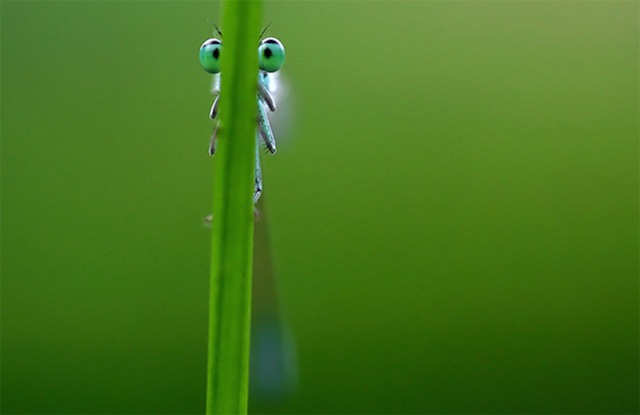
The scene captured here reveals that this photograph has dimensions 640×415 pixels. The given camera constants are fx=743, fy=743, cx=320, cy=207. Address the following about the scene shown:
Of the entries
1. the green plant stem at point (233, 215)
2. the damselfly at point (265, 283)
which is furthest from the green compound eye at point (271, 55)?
the green plant stem at point (233, 215)

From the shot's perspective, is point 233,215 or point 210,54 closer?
point 233,215

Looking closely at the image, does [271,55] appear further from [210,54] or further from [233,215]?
[233,215]

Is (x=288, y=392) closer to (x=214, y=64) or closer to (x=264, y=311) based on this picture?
(x=264, y=311)

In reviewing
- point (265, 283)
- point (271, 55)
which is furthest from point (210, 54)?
point (265, 283)

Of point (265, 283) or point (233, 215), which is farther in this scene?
point (265, 283)

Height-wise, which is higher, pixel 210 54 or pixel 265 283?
pixel 210 54

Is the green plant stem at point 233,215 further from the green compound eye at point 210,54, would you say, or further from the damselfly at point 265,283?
the green compound eye at point 210,54

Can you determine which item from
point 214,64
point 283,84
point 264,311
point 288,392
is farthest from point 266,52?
point 288,392
